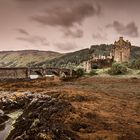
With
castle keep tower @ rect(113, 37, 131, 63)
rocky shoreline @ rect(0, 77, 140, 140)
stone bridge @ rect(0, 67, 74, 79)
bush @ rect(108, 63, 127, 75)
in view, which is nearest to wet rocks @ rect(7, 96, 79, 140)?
rocky shoreline @ rect(0, 77, 140, 140)

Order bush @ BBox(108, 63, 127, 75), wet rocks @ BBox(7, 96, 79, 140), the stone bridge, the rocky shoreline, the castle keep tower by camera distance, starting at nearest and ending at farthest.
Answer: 1. wet rocks @ BBox(7, 96, 79, 140)
2. the rocky shoreline
3. bush @ BBox(108, 63, 127, 75)
4. the stone bridge
5. the castle keep tower

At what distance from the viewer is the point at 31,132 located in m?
28.1

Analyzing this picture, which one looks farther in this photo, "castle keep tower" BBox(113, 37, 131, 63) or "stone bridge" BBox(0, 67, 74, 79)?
"castle keep tower" BBox(113, 37, 131, 63)

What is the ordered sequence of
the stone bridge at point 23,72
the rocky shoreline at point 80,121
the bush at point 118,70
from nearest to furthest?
the rocky shoreline at point 80,121, the bush at point 118,70, the stone bridge at point 23,72

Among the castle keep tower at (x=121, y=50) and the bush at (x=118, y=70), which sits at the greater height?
the castle keep tower at (x=121, y=50)

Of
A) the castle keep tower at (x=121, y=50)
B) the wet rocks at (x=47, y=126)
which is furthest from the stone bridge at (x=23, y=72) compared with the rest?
the wet rocks at (x=47, y=126)

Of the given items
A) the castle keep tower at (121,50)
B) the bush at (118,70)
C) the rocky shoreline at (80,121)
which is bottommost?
the rocky shoreline at (80,121)

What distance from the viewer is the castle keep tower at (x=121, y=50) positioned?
137675 millimetres

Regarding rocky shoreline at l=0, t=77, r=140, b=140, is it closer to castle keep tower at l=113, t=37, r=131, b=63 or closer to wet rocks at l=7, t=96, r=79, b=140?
wet rocks at l=7, t=96, r=79, b=140

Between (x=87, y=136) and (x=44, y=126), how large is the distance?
→ 3668 millimetres

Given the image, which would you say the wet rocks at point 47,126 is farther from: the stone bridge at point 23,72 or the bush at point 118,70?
the stone bridge at point 23,72

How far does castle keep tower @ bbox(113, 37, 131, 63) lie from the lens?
452 feet

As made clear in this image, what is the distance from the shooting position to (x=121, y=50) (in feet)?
455

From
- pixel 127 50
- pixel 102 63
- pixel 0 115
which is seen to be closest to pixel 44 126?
pixel 0 115
